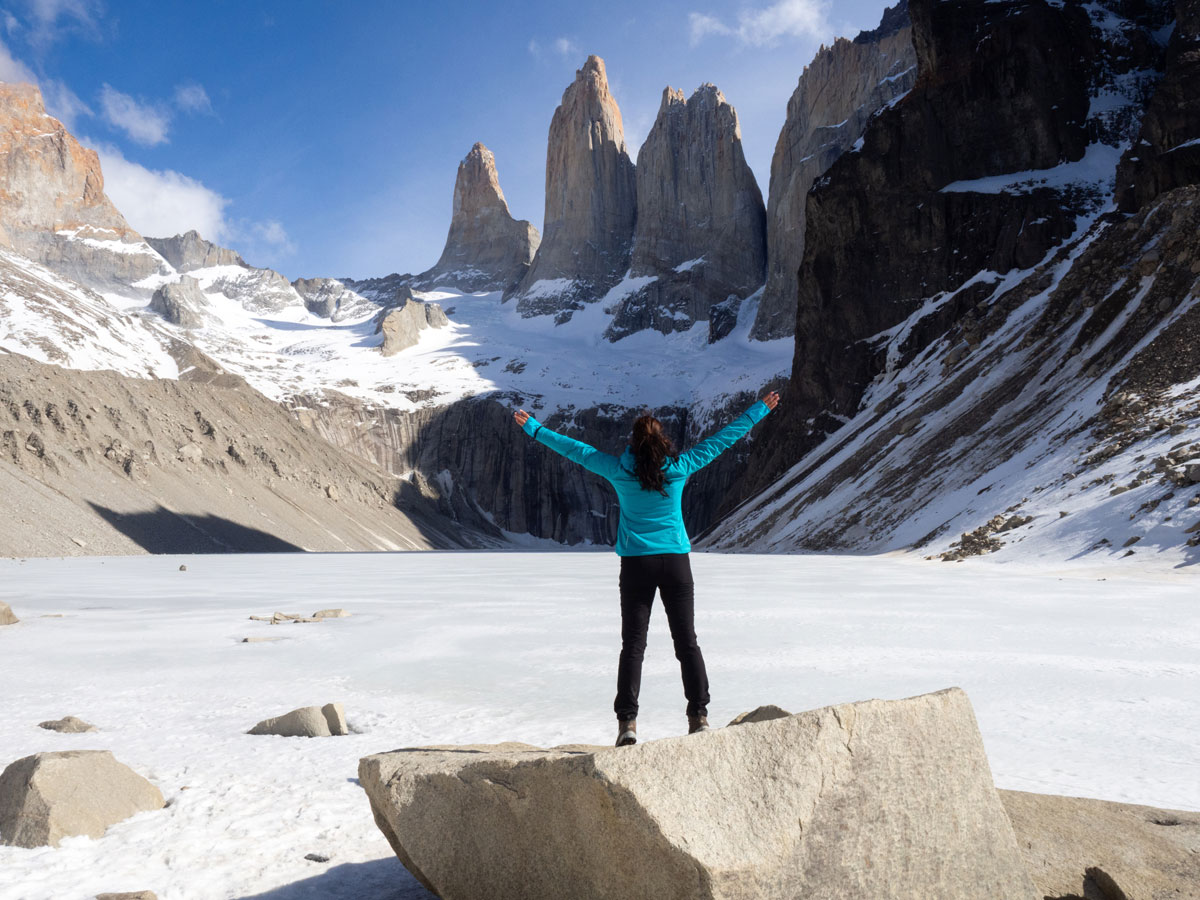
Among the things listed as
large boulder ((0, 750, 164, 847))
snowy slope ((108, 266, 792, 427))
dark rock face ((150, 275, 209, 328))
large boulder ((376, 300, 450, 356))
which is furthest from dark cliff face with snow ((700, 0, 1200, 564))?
dark rock face ((150, 275, 209, 328))

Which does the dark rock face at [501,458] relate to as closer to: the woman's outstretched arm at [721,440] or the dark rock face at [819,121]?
the dark rock face at [819,121]

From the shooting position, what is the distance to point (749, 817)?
2.75 meters

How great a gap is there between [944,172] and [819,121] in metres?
65.3

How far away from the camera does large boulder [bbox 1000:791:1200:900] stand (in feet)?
10.5

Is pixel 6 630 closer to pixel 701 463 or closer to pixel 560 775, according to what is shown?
pixel 701 463

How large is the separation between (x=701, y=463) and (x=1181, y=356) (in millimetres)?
28247

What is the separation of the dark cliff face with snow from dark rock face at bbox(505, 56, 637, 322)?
112372 millimetres

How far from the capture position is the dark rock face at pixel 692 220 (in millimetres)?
155000

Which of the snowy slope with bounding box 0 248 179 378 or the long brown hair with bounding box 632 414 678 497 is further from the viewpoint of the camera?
the snowy slope with bounding box 0 248 179 378

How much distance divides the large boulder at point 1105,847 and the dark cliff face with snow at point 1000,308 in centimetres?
1778

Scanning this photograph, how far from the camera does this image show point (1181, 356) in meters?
27.5

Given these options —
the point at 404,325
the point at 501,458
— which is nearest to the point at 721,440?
the point at 501,458

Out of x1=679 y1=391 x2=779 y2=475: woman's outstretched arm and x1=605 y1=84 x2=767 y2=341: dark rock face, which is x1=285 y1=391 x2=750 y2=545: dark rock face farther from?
x1=679 y1=391 x2=779 y2=475: woman's outstretched arm

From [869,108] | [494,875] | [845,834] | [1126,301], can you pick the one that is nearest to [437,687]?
[494,875]
